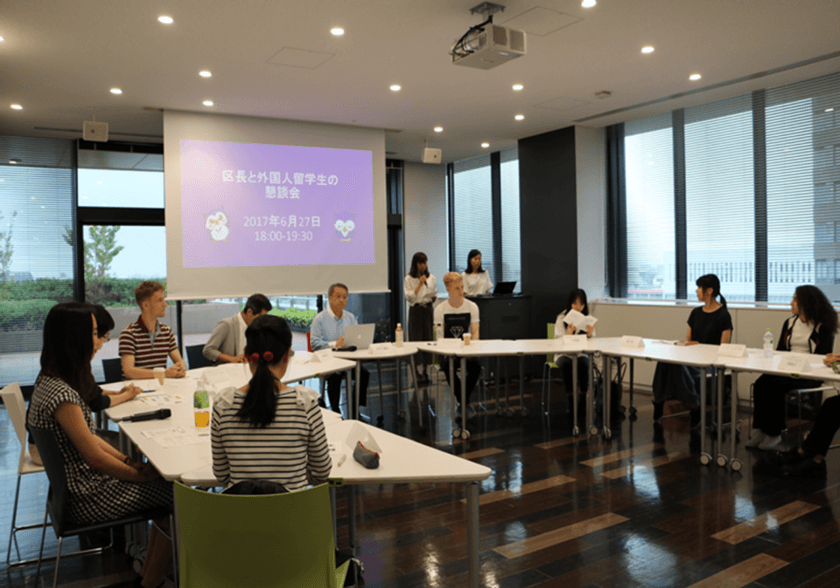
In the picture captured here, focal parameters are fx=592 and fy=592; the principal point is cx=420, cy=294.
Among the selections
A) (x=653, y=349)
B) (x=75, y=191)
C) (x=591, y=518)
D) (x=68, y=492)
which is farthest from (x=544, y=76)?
(x=75, y=191)

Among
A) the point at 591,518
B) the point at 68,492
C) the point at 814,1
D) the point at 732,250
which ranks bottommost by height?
the point at 591,518

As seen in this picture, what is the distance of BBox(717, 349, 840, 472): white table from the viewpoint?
3.84 m

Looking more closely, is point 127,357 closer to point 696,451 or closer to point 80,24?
point 80,24

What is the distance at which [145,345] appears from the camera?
167 inches

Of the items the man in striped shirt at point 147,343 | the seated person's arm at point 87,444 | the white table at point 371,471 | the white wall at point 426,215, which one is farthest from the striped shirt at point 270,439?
the white wall at point 426,215

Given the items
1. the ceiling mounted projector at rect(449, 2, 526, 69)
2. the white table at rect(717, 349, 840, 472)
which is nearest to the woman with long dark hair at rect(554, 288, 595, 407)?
the white table at rect(717, 349, 840, 472)

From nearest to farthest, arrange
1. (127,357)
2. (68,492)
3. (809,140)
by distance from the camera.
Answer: (68,492)
(127,357)
(809,140)

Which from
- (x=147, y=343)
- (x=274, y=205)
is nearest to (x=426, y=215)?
(x=274, y=205)

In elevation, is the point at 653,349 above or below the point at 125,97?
below

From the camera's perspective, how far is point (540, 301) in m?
8.20

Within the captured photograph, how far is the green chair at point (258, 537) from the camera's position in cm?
158

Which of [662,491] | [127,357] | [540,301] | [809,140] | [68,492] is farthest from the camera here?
[540,301]

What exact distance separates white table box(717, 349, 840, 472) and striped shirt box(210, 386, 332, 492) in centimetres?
332

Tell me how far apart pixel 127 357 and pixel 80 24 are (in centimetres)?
238
